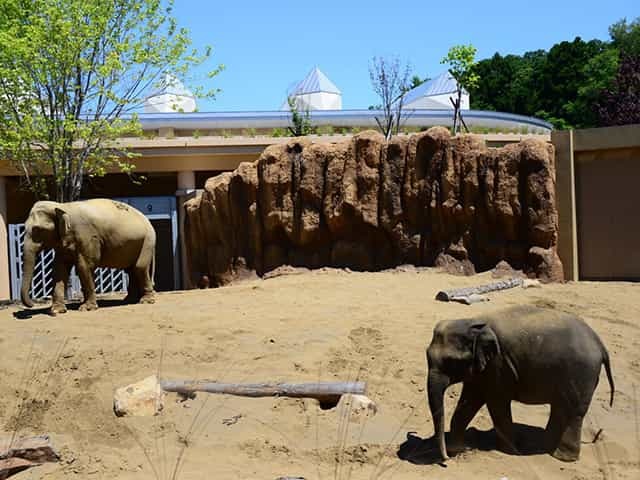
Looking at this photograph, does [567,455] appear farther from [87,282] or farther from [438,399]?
[87,282]

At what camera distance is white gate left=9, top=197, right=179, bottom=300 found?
56.4 feet

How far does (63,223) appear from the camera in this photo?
35.9ft

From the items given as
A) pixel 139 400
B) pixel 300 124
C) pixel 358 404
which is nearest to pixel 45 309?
pixel 139 400

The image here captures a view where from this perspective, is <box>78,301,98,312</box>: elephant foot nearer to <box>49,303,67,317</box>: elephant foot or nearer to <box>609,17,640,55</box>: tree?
<box>49,303,67,317</box>: elephant foot

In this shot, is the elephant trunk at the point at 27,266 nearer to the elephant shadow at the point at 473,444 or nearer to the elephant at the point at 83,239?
the elephant at the point at 83,239

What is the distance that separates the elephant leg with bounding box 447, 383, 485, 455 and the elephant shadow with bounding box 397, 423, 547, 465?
0.11m

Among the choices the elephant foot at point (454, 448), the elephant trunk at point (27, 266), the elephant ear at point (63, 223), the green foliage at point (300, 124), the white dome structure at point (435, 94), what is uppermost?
the white dome structure at point (435, 94)

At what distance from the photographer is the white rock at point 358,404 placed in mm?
7520

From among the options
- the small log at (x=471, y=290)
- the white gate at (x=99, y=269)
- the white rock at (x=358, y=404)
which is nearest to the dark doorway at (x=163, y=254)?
the white gate at (x=99, y=269)

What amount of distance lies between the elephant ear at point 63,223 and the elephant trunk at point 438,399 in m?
6.51

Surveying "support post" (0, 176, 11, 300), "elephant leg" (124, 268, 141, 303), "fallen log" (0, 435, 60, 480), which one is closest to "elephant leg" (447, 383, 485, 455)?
"fallen log" (0, 435, 60, 480)

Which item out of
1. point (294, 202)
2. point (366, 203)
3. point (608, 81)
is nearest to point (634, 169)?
point (366, 203)

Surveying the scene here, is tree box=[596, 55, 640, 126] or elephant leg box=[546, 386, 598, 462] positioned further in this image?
tree box=[596, 55, 640, 126]

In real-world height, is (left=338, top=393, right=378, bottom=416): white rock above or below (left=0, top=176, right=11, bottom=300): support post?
below
